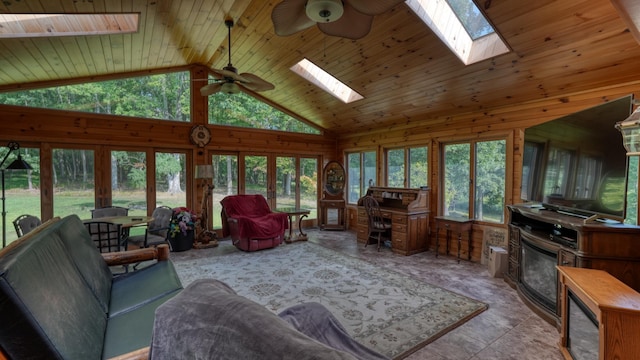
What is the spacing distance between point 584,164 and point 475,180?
2.19 m

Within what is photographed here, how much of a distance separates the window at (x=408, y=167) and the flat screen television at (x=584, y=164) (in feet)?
7.11

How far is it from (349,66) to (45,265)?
4106 millimetres

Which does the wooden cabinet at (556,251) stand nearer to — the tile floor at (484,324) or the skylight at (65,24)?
the tile floor at (484,324)

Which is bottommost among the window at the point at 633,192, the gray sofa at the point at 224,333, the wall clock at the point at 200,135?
the gray sofa at the point at 224,333

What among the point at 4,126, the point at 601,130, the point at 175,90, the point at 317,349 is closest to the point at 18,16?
the point at 4,126

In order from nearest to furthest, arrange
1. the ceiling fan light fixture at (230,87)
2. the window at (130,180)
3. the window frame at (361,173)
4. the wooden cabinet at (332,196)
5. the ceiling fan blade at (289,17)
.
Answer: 1. the ceiling fan blade at (289,17)
2. the ceiling fan light fixture at (230,87)
3. the window at (130,180)
4. the window frame at (361,173)
5. the wooden cabinet at (332,196)

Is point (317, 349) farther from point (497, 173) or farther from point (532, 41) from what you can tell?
point (497, 173)

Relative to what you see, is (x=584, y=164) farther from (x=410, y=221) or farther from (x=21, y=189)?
(x=21, y=189)

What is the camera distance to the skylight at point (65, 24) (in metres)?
2.83

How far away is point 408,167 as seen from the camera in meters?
5.79

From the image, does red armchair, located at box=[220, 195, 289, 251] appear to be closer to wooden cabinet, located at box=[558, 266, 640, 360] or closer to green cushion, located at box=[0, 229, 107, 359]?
green cushion, located at box=[0, 229, 107, 359]

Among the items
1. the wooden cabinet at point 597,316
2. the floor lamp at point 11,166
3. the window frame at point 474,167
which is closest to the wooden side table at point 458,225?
the window frame at point 474,167

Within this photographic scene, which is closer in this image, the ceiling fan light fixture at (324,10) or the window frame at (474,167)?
the ceiling fan light fixture at (324,10)

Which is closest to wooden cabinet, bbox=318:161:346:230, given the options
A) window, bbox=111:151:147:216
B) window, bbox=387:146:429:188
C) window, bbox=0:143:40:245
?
window, bbox=387:146:429:188
